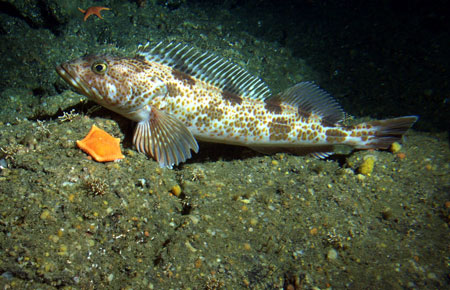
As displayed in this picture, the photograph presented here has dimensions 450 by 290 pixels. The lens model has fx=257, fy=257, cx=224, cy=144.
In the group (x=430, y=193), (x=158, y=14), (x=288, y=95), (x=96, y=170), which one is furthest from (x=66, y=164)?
(x=158, y=14)

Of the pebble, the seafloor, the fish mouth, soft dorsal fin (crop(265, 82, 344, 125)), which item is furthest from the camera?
soft dorsal fin (crop(265, 82, 344, 125))

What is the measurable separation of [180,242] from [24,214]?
144cm

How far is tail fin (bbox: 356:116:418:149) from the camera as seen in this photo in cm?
447

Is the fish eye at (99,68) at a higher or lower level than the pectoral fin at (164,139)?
higher

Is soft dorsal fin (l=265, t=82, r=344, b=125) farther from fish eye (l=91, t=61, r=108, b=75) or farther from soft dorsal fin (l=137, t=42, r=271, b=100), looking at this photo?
fish eye (l=91, t=61, r=108, b=75)

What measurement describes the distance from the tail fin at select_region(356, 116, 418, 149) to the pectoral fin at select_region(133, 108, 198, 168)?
3.12m

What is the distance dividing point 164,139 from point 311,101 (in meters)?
2.58

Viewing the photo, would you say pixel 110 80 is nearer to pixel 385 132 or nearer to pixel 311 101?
pixel 311 101

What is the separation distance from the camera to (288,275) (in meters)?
2.78

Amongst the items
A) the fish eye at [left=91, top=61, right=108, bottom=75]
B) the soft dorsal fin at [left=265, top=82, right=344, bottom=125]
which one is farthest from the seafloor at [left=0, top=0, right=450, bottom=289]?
the soft dorsal fin at [left=265, top=82, right=344, bottom=125]

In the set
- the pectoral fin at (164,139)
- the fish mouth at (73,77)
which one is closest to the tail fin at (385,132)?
the pectoral fin at (164,139)

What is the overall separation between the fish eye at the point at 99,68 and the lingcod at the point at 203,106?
0.01m

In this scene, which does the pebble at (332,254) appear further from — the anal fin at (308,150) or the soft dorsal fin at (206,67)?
the soft dorsal fin at (206,67)

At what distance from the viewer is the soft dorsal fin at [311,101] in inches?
171
